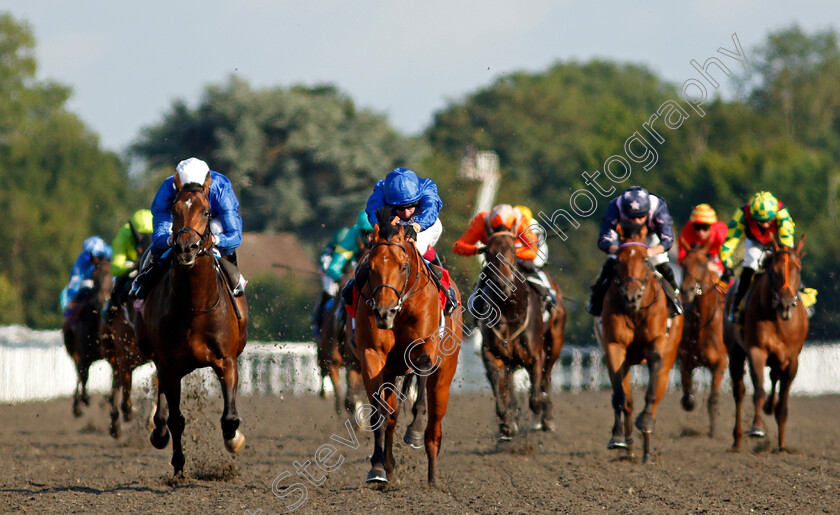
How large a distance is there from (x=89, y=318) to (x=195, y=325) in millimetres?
6044

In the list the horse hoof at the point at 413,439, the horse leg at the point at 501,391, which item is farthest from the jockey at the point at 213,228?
the horse leg at the point at 501,391

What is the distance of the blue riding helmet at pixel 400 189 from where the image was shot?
789 centimetres

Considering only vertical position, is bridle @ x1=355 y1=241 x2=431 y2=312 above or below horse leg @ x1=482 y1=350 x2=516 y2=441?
above

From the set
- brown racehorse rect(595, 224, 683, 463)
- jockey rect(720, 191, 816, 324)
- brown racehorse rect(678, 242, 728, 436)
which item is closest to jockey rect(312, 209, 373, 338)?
brown racehorse rect(595, 224, 683, 463)

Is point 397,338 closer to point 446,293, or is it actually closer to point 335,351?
point 446,293

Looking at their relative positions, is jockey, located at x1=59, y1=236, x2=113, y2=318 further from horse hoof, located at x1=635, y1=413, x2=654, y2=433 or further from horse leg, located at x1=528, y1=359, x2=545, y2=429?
horse hoof, located at x1=635, y1=413, x2=654, y2=433

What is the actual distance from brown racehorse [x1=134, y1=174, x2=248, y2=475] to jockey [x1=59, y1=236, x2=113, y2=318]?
221 inches

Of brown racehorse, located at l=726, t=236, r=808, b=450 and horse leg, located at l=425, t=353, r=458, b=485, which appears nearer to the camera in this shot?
horse leg, located at l=425, t=353, r=458, b=485

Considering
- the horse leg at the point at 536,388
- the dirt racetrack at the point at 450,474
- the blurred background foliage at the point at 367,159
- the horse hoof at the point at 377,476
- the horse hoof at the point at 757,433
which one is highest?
the blurred background foliage at the point at 367,159

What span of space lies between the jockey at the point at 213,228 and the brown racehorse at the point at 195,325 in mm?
95

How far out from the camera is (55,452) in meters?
11.4

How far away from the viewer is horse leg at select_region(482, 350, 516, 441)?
420 inches

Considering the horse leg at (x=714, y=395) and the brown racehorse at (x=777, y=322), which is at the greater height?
the brown racehorse at (x=777, y=322)

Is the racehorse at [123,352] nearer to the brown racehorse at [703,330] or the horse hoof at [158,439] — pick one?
the horse hoof at [158,439]
